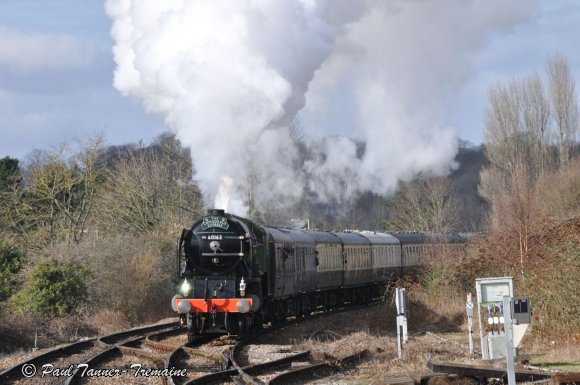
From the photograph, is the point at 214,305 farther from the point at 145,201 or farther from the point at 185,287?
the point at 145,201

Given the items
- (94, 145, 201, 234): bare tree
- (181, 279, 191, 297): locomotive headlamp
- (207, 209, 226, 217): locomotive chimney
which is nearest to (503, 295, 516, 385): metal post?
(207, 209, 226, 217): locomotive chimney

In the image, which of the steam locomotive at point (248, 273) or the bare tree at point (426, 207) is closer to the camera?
the steam locomotive at point (248, 273)

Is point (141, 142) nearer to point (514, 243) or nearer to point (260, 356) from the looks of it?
point (514, 243)

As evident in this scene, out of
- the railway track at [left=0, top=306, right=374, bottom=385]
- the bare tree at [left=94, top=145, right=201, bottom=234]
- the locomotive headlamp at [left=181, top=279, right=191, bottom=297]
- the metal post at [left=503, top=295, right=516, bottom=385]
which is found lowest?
the railway track at [left=0, top=306, right=374, bottom=385]

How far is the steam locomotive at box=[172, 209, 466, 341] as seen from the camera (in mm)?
19453

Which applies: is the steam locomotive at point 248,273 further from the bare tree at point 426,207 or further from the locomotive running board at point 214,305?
the bare tree at point 426,207

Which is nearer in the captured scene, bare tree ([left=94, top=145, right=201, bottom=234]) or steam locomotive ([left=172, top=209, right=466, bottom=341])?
steam locomotive ([left=172, top=209, right=466, bottom=341])

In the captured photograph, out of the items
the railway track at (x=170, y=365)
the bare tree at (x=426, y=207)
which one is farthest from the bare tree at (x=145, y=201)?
the railway track at (x=170, y=365)

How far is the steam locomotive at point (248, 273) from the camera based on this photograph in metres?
19.5

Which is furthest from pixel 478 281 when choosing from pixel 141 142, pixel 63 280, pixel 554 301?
pixel 141 142

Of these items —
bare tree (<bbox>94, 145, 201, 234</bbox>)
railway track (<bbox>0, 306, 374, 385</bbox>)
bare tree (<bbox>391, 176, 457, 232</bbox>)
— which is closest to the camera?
railway track (<bbox>0, 306, 374, 385</bbox>)

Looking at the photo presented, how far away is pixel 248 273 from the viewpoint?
19.7m

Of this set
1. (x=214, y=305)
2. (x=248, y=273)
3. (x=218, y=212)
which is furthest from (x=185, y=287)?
(x=218, y=212)

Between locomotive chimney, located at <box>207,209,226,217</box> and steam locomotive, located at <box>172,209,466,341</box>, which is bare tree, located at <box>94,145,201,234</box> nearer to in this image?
steam locomotive, located at <box>172,209,466,341</box>
